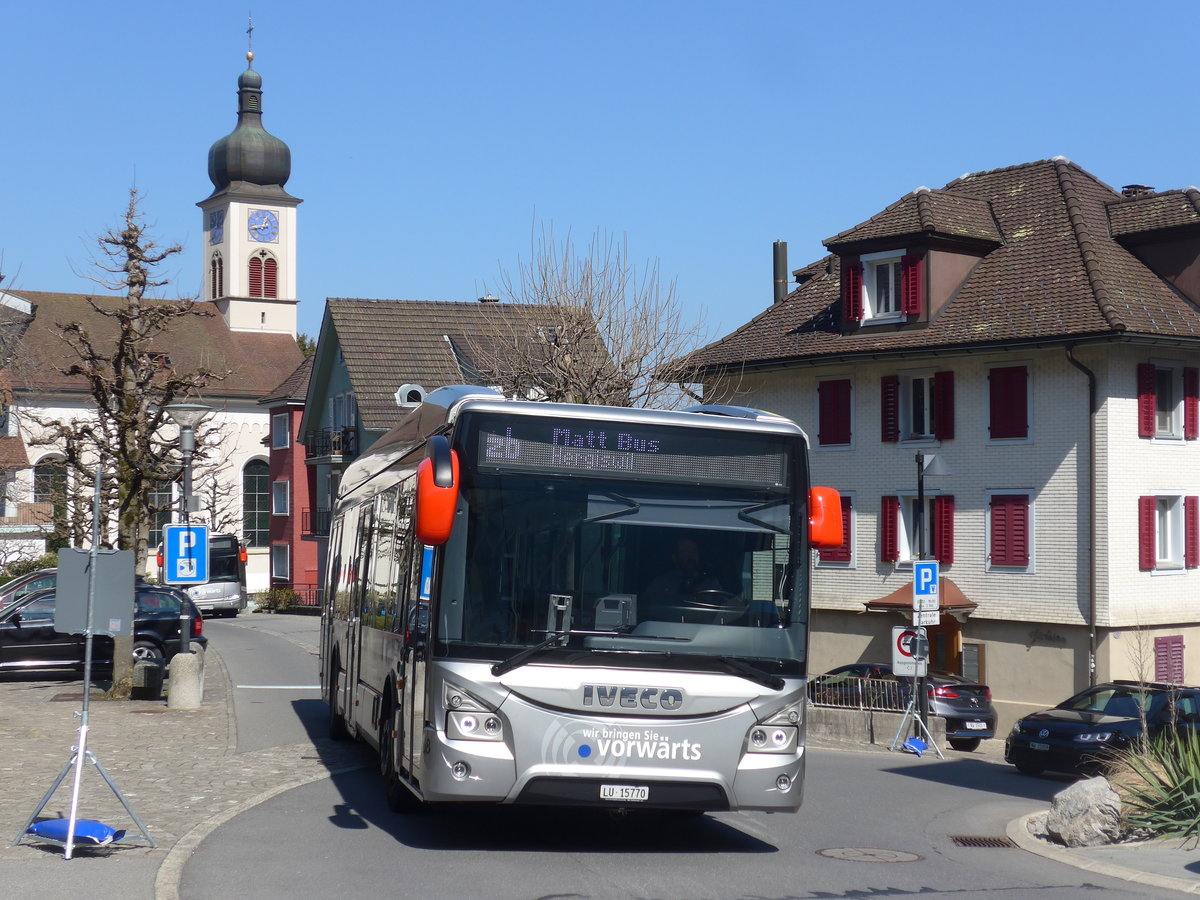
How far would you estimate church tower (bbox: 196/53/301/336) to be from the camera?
102562 millimetres

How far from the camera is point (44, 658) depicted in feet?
89.9

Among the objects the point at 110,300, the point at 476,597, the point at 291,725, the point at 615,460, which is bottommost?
the point at 291,725

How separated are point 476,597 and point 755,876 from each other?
2551 millimetres

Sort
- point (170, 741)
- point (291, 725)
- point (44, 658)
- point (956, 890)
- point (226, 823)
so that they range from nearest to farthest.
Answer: point (956, 890) < point (226, 823) < point (170, 741) < point (291, 725) < point (44, 658)

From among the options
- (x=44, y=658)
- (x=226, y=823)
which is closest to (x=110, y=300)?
(x=44, y=658)

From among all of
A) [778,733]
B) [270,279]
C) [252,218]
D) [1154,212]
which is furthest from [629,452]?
[252,218]

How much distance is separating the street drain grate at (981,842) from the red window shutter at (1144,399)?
23.8 m

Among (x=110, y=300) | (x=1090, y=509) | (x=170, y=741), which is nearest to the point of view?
(x=170, y=741)

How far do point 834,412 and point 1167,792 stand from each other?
90.7ft

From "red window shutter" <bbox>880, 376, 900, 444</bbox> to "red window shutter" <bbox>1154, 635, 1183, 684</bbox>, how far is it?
25.2 feet

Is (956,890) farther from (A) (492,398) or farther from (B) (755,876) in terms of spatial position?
(A) (492,398)

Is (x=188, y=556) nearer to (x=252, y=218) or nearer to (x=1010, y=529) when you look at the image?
(x=1010, y=529)

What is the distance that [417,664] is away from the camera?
35.7 ft

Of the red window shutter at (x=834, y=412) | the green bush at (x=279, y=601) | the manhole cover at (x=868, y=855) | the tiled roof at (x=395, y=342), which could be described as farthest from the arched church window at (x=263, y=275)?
the manhole cover at (x=868, y=855)
